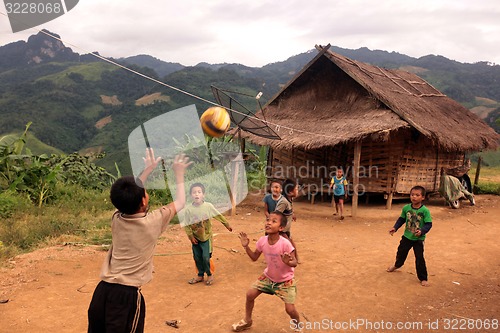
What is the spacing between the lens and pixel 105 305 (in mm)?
2562

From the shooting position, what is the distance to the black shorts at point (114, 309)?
253 centimetres

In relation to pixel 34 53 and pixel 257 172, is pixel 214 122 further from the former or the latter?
pixel 34 53

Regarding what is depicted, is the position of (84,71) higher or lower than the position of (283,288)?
higher

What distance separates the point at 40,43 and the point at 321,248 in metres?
108

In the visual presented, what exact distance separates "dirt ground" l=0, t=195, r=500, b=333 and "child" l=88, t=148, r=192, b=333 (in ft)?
5.11

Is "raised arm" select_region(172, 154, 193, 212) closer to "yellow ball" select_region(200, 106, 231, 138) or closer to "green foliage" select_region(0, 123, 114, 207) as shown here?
"yellow ball" select_region(200, 106, 231, 138)

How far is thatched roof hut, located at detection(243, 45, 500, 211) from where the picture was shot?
33.0 ft

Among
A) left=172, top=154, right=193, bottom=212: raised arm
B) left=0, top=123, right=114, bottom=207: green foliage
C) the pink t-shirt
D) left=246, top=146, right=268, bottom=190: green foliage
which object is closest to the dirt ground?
the pink t-shirt

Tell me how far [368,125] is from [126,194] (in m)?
8.11

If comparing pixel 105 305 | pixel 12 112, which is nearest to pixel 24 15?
pixel 105 305

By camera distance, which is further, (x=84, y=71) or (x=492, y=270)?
(x=84, y=71)

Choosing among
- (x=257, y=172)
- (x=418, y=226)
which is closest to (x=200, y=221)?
(x=418, y=226)

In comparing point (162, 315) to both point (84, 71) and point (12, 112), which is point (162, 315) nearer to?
point (12, 112)

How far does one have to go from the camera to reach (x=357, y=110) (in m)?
10.9
